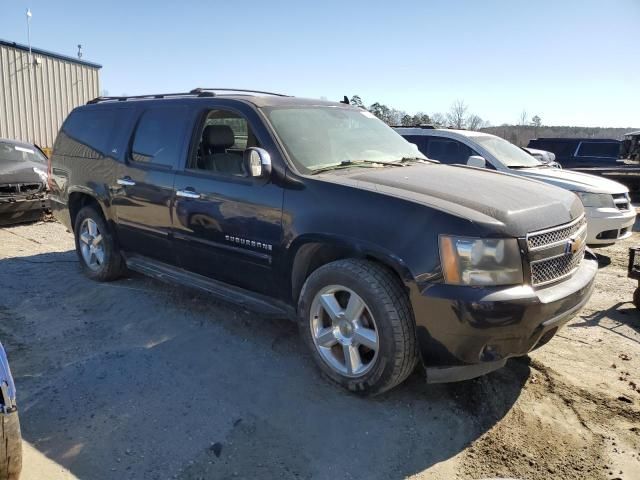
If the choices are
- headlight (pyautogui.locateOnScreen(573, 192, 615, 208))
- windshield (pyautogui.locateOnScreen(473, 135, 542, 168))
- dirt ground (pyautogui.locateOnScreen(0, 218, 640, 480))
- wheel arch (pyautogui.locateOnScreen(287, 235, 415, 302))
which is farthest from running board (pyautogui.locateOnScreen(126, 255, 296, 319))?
windshield (pyautogui.locateOnScreen(473, 135, 542, 168))

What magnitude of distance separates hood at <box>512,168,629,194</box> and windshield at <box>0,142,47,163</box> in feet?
27.3

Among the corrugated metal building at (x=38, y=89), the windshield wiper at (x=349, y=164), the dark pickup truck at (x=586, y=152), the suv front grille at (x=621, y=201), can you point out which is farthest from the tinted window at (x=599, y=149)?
the corrugated metal building at (x=38, y=89)

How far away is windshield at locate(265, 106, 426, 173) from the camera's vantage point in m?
4.04

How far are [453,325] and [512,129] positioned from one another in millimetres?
43396

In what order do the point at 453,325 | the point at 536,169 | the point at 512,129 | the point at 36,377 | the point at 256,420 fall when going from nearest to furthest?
the point at 453,325, the point at 256,420, the point at 36,377, the point at 536,169, the point at 512,129

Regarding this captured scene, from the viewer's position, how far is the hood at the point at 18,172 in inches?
350

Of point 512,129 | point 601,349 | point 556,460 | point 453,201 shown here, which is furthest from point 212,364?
point 512,129

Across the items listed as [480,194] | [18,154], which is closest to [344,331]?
[480,194]

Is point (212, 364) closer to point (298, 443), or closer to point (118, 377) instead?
point (118, 377)

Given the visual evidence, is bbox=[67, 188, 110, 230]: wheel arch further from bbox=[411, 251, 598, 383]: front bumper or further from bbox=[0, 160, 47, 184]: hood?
bbox=[411, 251, 598, 383]: front bumper

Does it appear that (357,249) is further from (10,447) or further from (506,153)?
(506,153)

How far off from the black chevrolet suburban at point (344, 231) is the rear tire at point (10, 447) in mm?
1814

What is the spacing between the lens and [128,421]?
10.5ft

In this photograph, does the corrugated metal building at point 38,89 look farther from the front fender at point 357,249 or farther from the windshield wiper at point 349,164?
the front fender at point 357,249
